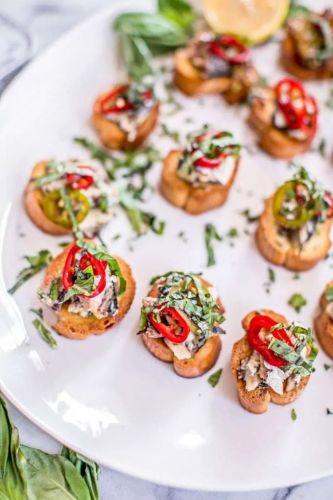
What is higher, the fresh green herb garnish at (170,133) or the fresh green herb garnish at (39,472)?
the fresh green herb garnish at (170,133)

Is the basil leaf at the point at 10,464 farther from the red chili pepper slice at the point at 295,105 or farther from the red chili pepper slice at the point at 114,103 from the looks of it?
the red chili pepper slice at the point at 295,105

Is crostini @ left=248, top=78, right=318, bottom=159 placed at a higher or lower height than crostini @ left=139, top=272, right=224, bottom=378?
higher

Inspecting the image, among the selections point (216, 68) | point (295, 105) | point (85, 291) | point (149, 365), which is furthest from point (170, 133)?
point (149, 365)

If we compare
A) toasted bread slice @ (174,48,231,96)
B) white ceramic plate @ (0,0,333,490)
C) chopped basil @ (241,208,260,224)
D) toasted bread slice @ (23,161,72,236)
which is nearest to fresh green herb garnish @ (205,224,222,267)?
white ceramic plate @ (0,0,333,490)

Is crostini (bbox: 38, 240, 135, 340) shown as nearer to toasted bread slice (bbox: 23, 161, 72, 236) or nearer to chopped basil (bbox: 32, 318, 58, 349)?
chopped basil (bbox: 32, 318, 58, 349)

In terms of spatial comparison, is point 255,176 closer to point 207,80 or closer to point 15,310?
point 207,80

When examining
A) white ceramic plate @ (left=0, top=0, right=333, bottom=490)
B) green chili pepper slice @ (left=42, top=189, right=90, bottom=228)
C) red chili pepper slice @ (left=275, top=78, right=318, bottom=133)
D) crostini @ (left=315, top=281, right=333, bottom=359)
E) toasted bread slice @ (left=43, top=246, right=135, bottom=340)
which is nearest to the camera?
white ceramic plate @ (left=0, top=0, right=333, bottom=490)

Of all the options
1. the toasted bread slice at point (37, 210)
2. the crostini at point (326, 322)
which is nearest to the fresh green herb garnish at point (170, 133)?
the toasted bread slice at point (37, 210)

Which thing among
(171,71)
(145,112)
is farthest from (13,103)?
(171,71)
